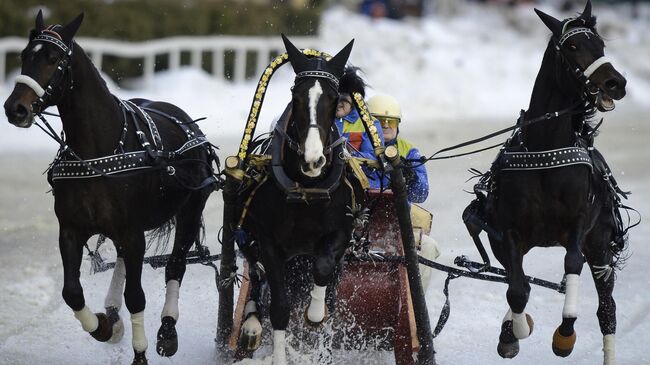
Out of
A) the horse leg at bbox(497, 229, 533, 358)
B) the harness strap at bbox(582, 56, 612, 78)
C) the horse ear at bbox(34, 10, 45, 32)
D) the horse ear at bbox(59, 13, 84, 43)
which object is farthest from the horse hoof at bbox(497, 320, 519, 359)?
the horse ear at bbox(34, 10, 45, 32)

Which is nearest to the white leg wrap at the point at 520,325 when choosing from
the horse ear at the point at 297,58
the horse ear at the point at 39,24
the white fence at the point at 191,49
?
the horse ear at the point at 297,58

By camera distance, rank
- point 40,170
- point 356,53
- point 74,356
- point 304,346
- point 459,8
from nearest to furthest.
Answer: point 304,346, point 74,356, point 40,170, point 356,53, point 459,8

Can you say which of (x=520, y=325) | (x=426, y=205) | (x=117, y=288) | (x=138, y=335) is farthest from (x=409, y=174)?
(x=426, y=205)

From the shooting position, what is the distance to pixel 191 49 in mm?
20266

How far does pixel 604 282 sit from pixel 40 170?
9.27 m

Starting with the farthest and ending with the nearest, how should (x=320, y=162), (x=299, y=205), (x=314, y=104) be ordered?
(x=299, y=205) < (x=314, y=104) < (x=320, y=162)

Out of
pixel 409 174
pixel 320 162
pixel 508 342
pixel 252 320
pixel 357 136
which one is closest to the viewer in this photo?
pixel 320 162

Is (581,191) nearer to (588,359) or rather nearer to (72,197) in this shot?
(588,359)

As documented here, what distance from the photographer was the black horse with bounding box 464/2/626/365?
242 inches

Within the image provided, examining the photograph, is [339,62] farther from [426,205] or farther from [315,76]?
[426,205]

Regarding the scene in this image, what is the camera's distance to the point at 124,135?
21.1 feet

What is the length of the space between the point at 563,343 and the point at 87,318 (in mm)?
2639

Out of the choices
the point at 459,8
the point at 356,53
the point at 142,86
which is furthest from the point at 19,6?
the point at 459,8

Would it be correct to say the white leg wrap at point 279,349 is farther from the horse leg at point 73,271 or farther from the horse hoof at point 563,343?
the horse hoof at point 563,343
